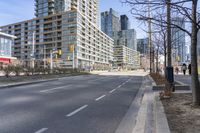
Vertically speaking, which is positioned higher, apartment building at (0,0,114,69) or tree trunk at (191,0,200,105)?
apartment building at (0,0,114,69)

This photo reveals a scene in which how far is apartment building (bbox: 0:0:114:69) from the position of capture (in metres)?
123

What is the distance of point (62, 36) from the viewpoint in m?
128

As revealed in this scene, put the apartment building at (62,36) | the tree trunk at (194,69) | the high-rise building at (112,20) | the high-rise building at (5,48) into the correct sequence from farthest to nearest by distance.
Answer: the apartment building at (62,36)
the high-rise building at (5,48)
the high-rise building at (112,20)
the tree trunk at (194,69)

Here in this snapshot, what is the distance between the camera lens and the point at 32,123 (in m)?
6.91

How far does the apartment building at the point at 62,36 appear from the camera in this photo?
402ft

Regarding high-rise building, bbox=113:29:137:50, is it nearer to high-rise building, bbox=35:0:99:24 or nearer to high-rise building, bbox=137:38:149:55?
high-rise building, bbox=137:38:149:55

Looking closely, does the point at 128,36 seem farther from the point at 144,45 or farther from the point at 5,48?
the point at 5,48

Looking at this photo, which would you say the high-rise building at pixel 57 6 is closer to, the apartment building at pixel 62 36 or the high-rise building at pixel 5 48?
the apartment building at pixel 62 36

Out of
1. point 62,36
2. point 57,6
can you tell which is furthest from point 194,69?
point 57,6

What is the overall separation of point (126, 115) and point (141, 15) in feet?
11.8

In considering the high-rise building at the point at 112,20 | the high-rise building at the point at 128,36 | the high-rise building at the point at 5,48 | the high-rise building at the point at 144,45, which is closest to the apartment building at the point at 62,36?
the high-rise building at the point at 128,36

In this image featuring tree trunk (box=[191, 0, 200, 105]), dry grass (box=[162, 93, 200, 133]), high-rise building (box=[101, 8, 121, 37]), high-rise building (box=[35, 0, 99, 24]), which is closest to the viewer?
dry grass (box=[162, 93, 200, 133])

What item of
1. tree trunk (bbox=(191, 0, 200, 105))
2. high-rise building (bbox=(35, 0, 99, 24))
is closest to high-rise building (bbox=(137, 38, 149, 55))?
tree trunk (bbox=(191, 0, 200, 105))

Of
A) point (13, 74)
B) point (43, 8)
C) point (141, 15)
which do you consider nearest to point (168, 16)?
point (141, 15)
